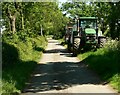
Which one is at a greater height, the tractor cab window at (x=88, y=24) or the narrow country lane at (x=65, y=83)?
Answer: the tractor cab window at (x=88, y=24)

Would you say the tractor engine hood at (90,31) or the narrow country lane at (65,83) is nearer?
the narrow country lane at (65,83)

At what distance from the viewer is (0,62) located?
18.1 meters

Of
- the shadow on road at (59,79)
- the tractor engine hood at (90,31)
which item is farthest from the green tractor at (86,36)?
the shadow on road at (59,79)

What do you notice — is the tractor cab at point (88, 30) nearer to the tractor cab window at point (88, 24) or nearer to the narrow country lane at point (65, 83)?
the tractor cab window at point (88, 24)

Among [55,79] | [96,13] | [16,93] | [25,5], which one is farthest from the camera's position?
[96,13]

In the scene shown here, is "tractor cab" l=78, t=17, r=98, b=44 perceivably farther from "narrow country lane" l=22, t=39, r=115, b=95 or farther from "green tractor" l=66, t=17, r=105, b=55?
"narrow country lane" l=22, t=39, r=115, b=95

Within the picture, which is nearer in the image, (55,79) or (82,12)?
(55,79)

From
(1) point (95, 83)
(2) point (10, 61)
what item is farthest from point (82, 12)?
(1) point (95, 83)

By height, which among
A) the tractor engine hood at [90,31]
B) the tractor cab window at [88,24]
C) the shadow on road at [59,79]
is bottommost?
the shadow on road at [59,79]

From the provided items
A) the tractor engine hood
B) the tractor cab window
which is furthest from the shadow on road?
the tractor cab window

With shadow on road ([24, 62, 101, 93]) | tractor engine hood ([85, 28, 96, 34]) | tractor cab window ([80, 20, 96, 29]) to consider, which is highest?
tractor cab window ([80, 20, 96, 29])

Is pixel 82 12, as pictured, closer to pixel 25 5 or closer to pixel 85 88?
pixel 25 5

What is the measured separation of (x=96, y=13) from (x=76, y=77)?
3985 centimetres

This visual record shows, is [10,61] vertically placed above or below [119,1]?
below
